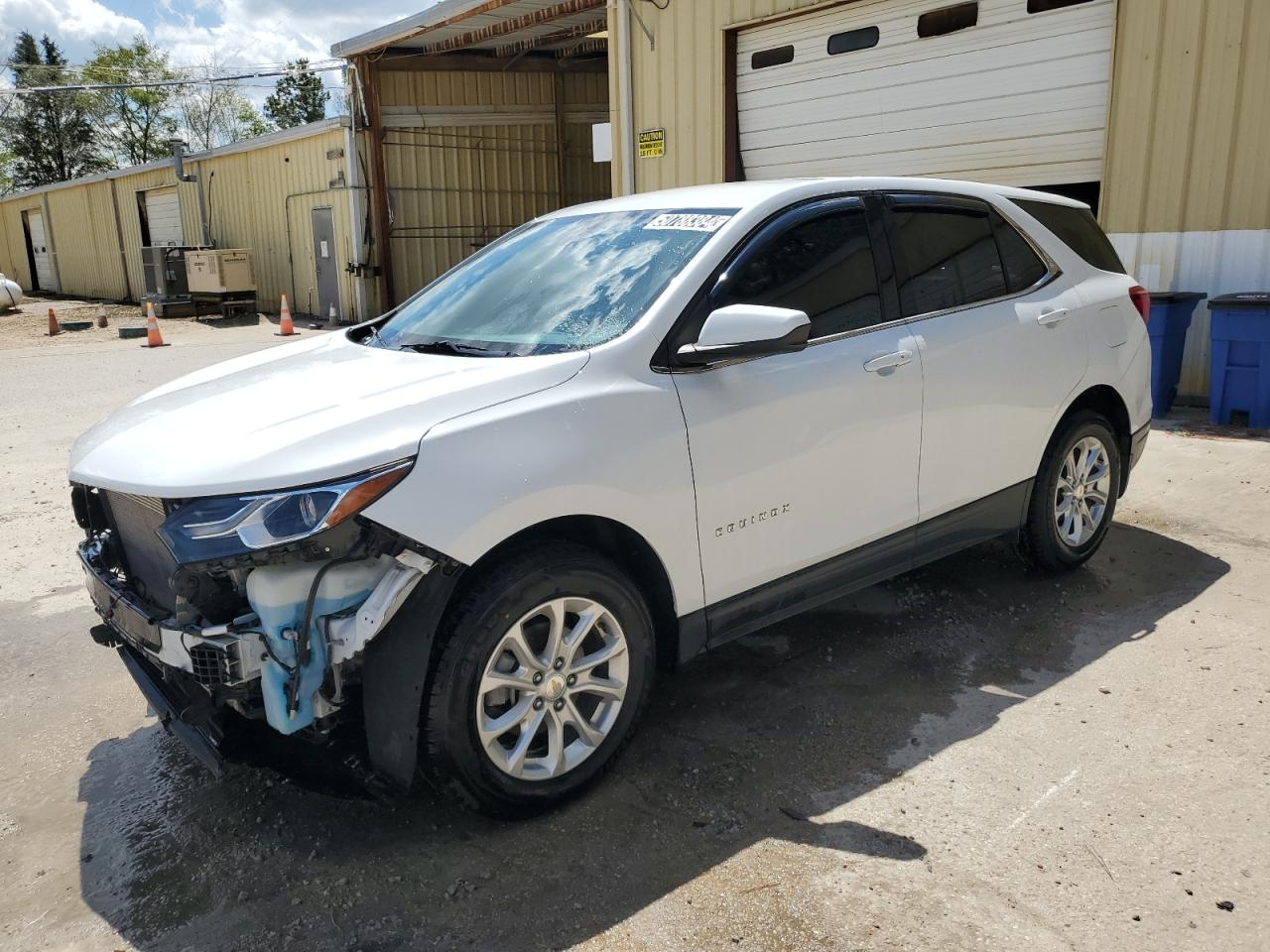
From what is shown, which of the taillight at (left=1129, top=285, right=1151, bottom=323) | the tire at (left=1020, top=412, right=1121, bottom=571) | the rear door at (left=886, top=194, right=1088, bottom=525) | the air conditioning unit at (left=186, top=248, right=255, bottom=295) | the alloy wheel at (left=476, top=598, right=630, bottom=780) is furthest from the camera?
the air conditioning unit at (left=186, top=248, right=255, bottom=295)

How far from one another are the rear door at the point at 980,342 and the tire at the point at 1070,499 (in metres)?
0.15

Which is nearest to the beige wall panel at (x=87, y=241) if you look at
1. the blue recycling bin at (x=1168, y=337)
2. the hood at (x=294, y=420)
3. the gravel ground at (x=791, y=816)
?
the blue recycling bin at (x=1168, y=337)

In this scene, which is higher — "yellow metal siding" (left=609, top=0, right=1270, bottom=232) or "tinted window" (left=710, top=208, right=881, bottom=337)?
"yellow metal siding" (left=609, top=0, right=1270, bottom=232)

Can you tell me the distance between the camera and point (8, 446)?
327 inches

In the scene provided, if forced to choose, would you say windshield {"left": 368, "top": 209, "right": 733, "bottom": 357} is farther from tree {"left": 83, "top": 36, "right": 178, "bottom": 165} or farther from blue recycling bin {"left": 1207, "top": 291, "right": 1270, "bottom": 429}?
tree {"left": 83, "top": 36, "right": 178, "bottom": 165}

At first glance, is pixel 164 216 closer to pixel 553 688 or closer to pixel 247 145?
pixel 247 145

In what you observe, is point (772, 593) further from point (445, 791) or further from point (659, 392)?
point (445, 791)

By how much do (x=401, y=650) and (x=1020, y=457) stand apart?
2.81 metres

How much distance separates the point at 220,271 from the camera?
71.1ft

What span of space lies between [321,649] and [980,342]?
108 inches

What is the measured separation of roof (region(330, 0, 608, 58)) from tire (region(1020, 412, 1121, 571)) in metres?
11.2

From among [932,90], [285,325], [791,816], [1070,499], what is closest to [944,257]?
[1070,499]

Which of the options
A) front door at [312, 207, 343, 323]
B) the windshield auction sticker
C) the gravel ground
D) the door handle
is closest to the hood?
the windshield auction sticker

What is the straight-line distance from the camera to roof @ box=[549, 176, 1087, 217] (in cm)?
355
